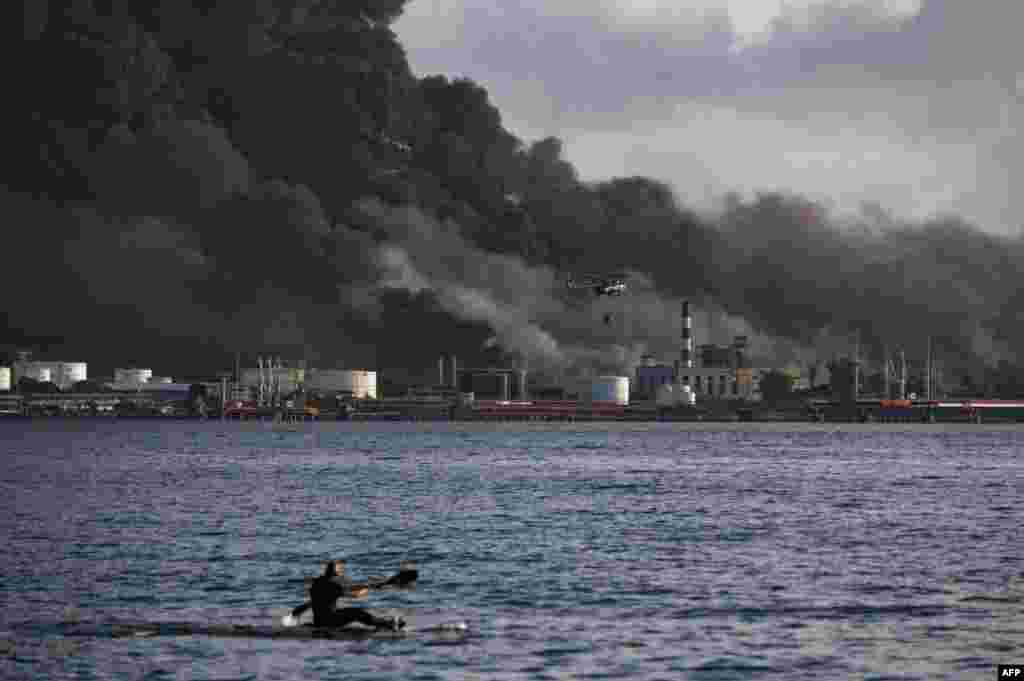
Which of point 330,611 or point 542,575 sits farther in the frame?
point 542,575

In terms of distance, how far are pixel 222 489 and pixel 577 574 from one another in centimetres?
6936

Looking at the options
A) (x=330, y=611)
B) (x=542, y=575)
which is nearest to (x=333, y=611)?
(x=330, y=611)

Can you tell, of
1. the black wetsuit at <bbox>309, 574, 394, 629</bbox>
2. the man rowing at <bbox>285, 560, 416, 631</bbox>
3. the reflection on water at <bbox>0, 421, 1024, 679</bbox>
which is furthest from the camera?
the black wetsuit at <bbox>309, 574, 394, 629</bbox>

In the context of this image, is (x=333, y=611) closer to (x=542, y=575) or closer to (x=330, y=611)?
(x=330, y=611)

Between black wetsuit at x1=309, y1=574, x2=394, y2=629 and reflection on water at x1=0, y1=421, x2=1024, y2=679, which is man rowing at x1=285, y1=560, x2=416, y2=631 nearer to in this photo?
black wetsuit at x1=309, y1=574, x2=394, y2=629

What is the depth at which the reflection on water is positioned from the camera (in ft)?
176

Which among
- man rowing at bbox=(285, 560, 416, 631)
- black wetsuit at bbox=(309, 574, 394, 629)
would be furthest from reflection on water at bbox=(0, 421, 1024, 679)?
black wetsuit at bbox=(309, 574, 394, 629)

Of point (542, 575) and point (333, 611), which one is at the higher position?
point (333, 611)

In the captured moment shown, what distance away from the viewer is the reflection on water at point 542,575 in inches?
2116

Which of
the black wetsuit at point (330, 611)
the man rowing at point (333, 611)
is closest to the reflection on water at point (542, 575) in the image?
the man rowing at point (333, 611)

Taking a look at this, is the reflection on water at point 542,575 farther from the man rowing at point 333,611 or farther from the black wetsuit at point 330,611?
the black wetsuit at point 330,611

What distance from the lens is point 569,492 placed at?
137875 mm

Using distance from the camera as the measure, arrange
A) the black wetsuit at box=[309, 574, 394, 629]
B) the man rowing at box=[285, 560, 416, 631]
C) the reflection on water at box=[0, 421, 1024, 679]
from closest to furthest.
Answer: the reflection on water at box=[0, 421, 1024, 679], the man rowing at box=[285, 560, 416, 631], the black wetsuit at box=[309, 574, 394, 629]

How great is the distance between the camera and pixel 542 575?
247 feet
